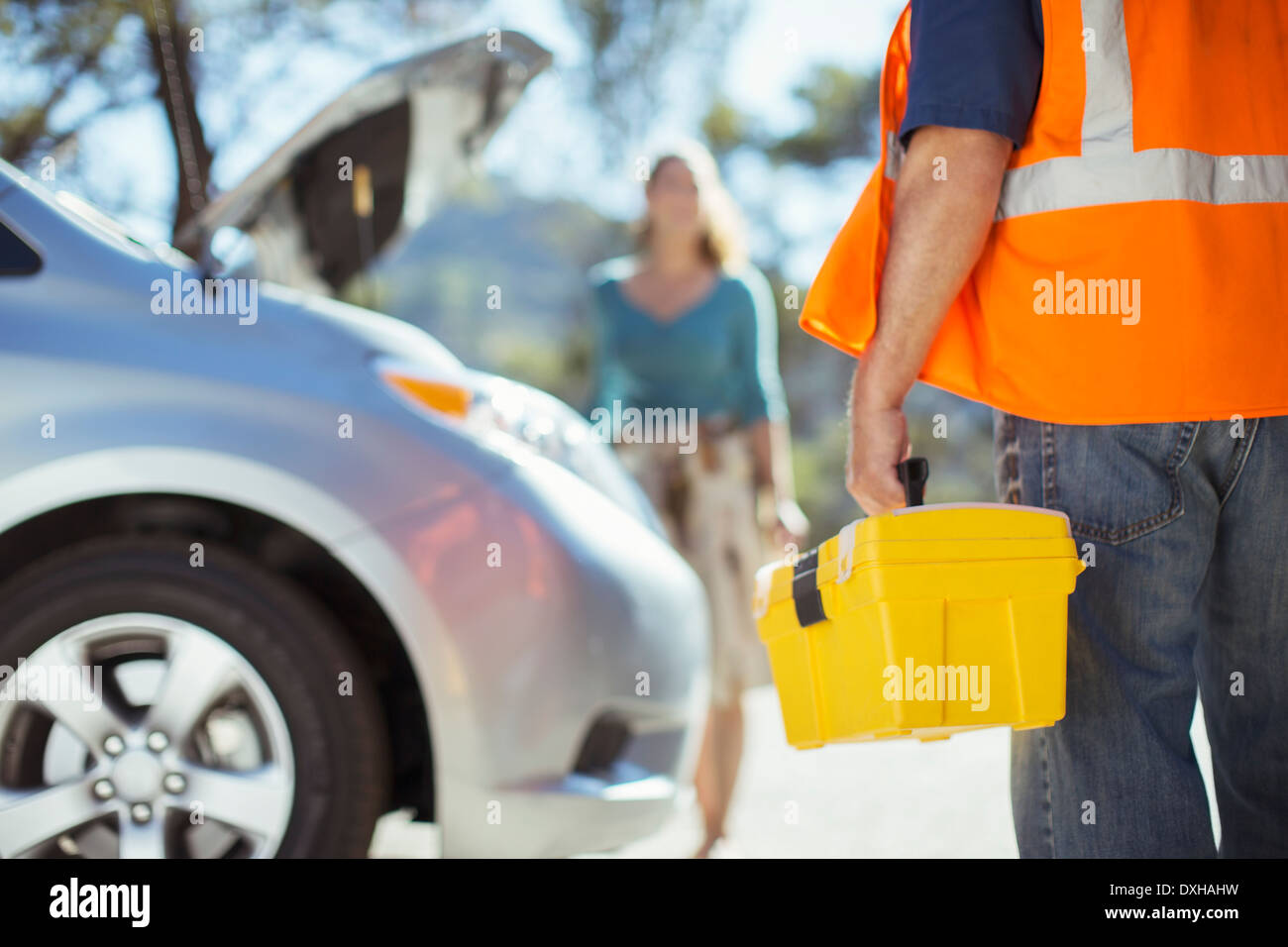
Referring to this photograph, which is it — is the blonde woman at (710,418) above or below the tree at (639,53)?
below

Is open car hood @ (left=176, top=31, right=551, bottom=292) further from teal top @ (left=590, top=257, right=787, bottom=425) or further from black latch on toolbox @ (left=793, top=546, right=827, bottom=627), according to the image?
black latch on toolbox @ (left=793, top=546, right=827, bottom=627)

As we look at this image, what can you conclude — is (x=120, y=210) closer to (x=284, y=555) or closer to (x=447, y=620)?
(x=284, y=555)

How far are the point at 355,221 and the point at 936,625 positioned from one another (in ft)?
8.67

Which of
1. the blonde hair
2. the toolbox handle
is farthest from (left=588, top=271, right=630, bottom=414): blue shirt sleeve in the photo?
the toolbox handle

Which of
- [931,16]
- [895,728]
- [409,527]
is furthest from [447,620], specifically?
[931,16]

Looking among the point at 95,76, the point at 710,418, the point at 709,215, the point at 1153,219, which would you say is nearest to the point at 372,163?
the point at 709,215

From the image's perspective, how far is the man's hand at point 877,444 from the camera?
165 cm

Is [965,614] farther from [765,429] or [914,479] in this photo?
[765,429]

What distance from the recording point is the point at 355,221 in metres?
3.60

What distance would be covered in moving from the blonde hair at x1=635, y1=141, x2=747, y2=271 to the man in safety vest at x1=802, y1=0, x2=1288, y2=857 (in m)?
1.89

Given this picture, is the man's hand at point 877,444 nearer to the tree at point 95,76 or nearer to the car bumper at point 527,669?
the car bumper at point 527,669

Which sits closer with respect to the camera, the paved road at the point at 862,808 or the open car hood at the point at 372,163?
the open car hood at the point at 372,163

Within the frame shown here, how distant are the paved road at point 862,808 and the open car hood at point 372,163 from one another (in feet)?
5.55

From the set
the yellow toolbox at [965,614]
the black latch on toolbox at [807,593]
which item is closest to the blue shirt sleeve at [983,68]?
the yellow toolbox at [965,614]
